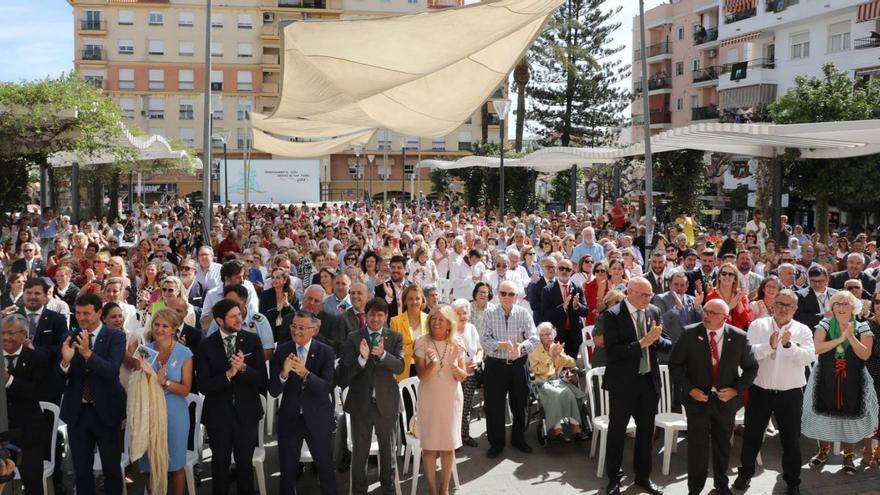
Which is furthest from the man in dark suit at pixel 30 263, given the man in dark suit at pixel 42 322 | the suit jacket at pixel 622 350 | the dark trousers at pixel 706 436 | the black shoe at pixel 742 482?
the black shoe at pixel 742 482

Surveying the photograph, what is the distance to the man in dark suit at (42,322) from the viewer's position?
17.1 ft

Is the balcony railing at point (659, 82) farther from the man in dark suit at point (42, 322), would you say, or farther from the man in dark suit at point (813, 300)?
the man in dark suit at point (42, 322)

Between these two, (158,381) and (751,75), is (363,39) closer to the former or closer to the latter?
(158,381)

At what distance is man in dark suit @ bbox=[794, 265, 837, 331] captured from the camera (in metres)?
7.55

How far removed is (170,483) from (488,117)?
57.4m

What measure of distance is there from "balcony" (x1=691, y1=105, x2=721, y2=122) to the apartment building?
72.0ft

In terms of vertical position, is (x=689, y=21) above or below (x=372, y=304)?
above

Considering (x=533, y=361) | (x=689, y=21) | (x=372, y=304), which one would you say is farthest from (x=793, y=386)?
(x=689, y=21)

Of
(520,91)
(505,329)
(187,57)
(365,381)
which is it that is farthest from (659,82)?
(365,381)

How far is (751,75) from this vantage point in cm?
3706

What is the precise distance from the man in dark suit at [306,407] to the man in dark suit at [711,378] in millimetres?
2498

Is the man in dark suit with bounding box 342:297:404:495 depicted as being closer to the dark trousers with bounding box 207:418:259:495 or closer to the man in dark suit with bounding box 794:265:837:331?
the dark trousers with bounding box 207:418:259:495

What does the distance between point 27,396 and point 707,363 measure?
4618 mm

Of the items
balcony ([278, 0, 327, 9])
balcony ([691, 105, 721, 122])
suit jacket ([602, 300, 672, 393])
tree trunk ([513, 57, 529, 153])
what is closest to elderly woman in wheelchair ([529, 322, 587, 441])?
suit jacket ([602, 300, 672, 393])
